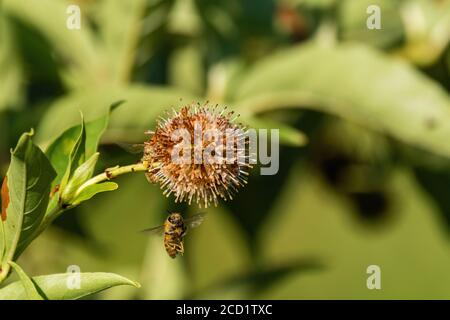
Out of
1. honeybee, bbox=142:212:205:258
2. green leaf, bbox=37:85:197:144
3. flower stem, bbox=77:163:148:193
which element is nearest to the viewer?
flower stem, bbox=77:163:148:193

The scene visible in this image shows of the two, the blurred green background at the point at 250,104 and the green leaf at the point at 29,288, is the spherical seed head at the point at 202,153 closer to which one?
the green leaf at the point at 29,288

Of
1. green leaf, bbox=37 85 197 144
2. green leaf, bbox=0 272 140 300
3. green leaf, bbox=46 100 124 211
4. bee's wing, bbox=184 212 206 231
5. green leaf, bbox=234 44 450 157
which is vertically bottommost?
green leaf, bbox=0 272 140 300

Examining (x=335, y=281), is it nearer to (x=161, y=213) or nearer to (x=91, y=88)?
(x=161, y=213)

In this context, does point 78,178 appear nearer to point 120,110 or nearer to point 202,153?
point 202,153

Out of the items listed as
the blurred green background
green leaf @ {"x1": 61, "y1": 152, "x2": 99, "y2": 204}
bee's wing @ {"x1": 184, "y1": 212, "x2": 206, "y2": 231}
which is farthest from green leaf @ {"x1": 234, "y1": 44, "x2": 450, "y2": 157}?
green leaf @ {"x1": 61, "y1": 152, "x2": 99, "y2": 204}

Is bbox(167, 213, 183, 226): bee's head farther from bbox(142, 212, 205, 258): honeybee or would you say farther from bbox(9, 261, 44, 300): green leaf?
bbox(9, 261, 44, 300): green leaf

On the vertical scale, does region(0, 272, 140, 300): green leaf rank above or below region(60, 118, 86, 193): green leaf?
below

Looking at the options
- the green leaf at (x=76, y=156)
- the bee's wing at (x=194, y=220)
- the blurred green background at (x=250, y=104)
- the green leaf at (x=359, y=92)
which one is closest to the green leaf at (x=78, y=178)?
the green leaf at (x=76, y=156)

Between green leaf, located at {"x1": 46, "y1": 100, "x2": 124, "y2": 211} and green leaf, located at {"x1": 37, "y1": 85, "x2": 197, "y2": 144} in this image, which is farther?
green leaf, located at {"x1": 37, "y1": 85, "x2": 197, "y2": 144}
